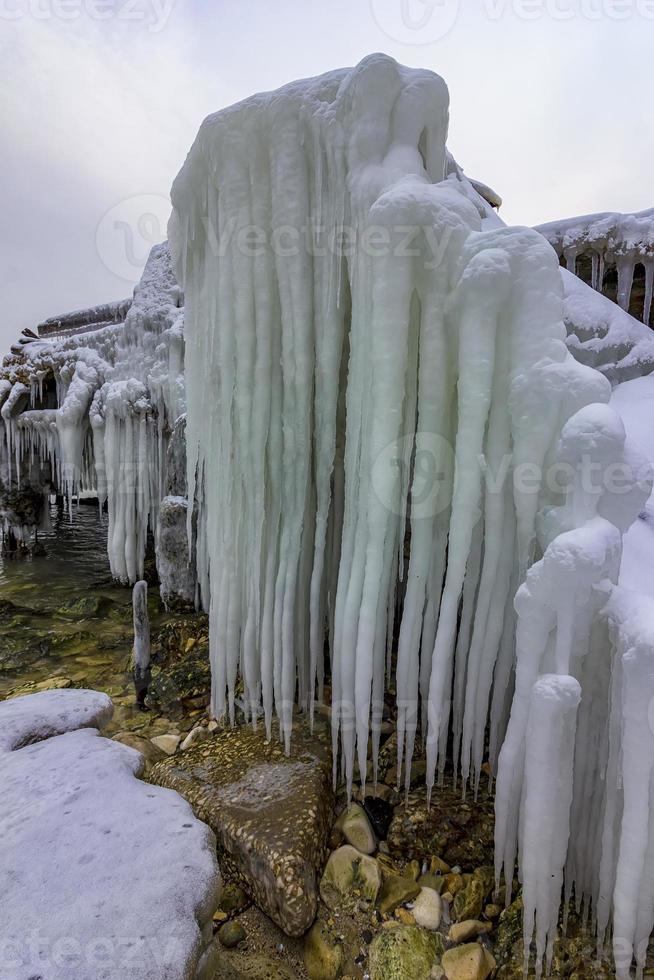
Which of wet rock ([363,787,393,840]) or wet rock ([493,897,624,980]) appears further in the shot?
wet rock ([363,787,393,840])

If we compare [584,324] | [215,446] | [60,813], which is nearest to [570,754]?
[60,813]

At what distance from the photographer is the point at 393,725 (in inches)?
156

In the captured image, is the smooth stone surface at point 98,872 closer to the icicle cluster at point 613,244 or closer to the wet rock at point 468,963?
the wet rock at point 468,963

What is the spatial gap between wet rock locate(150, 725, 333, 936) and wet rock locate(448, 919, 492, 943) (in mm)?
768

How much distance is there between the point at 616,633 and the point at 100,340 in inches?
467

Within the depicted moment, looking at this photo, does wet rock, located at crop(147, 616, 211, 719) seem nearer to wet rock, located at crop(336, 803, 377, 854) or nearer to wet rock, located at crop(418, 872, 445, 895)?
wet rock, located at crop(336, 803, 377, 854)

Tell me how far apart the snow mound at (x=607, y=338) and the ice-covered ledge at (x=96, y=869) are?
605 cm

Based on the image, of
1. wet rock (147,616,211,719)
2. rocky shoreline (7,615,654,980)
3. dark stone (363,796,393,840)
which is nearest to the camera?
rocky shoreline (7,615,654,980)

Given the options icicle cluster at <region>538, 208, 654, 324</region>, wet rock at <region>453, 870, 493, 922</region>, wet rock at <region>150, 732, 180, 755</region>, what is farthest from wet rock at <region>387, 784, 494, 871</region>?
icicle cluster at <region>538, 208, 654, 324</region>

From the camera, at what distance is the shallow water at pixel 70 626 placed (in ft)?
21.1

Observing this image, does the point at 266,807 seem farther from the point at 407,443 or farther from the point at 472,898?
the point at 407,443

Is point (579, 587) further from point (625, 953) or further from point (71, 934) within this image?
point (71, 934)

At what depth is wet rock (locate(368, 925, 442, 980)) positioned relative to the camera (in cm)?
223

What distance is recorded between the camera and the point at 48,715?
3.57 metres
